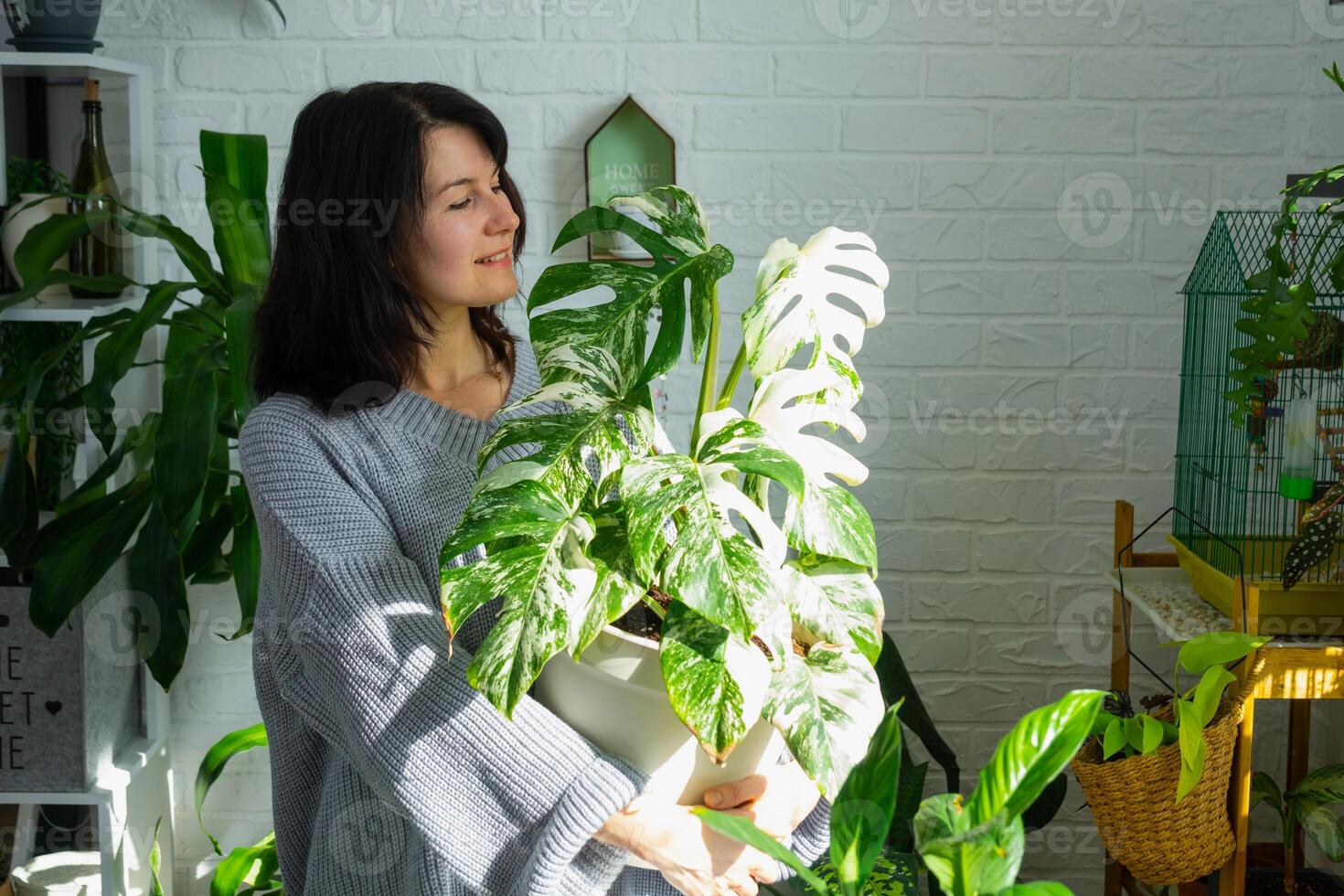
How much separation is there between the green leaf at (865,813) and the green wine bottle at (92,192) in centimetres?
160

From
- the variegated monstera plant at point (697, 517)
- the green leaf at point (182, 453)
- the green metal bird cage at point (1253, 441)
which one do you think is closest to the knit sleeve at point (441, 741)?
the variegated monstera plant at point (697, 517)

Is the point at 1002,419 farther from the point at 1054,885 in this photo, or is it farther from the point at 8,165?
the point at 8,165

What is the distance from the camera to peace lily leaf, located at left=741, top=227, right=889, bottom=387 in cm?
93

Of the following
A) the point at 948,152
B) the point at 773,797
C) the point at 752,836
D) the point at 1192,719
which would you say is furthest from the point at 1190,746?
the point at 948,152

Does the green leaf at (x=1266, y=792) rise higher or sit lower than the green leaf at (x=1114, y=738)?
lower

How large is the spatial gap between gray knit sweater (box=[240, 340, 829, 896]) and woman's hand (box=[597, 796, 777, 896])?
0.09ft

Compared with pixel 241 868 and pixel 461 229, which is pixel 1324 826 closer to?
pixel 461 229

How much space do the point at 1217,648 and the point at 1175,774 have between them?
7.4 inches

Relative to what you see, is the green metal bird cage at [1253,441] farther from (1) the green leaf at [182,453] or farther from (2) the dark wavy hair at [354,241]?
(1) the green leaf at [182,453]

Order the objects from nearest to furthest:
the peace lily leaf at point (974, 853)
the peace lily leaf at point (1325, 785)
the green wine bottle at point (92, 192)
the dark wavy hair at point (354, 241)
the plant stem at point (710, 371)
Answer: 1. the peace lily leaf at point (974, 853)
2. the plant stem at point (710, 371)
3. the dark wavy hair at point (354, 241)
4. the peace lily leaf at point (1325, 785)
5. the green wine bottle at point (92, 192)

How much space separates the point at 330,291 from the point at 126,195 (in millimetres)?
990

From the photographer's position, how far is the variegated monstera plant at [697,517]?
0.84 meters

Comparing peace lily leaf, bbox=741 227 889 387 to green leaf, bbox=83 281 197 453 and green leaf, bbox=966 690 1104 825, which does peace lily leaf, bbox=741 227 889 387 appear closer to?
green leaf, bbox=966 690 1104 825

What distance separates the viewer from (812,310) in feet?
3.09
